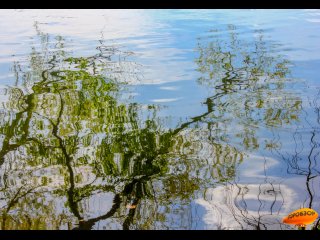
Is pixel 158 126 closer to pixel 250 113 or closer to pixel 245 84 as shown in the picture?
pixel 250 113

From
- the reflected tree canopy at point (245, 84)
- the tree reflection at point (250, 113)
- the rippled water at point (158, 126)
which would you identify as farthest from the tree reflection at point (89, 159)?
the reflected tree canopy at point (245, 84)

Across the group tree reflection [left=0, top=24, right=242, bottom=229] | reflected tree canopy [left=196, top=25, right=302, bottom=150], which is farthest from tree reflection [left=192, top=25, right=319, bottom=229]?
tree reflection [left=0, top=24, right=242, bottom=229]

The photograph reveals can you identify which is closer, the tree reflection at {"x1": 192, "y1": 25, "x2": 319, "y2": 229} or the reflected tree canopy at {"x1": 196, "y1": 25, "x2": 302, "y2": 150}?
the tree reflection at {"x1": 192, "y1": 25, "x2": 319, "y2": 229}

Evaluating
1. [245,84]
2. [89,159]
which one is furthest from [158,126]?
[245,84]

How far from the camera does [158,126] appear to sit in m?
3.24

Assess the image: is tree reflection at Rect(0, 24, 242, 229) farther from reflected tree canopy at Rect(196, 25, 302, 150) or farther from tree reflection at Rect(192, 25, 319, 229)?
reflected tree canopy at Rect(196, 25, 302, 150)

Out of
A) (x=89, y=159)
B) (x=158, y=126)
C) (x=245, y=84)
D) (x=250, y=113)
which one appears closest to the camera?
(x=89, y=159)

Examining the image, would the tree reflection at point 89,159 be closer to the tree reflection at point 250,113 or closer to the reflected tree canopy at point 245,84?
the tree reflection at point 250,113

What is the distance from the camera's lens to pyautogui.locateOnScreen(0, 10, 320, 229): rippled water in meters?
2.29

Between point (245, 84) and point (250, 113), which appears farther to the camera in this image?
point (245, 84)

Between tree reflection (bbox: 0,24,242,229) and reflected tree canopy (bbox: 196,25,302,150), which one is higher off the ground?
reflected tree canopy (bbox: 196,25,302,150)

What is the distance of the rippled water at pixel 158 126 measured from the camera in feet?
7.52

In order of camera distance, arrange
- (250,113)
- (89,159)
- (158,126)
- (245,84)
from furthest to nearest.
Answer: (245,84)
(250,113)
(158,126)
(89,159)
